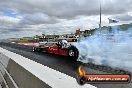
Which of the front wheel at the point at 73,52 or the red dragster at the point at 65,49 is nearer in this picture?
the front wheel at the point at 73,52

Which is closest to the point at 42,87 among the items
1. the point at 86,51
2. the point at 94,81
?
the point at 94,81

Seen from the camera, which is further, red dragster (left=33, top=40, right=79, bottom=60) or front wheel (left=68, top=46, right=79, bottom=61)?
red dragster (left=33, top=40, right=79, bottom=60)

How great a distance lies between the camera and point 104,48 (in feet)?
77.4

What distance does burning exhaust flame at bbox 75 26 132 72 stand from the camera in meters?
17.0

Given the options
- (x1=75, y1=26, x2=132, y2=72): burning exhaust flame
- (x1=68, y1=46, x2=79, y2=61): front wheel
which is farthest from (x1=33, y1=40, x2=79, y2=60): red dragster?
(x1=75, y1=26, x2=132, y2=72): burning exhaust flame

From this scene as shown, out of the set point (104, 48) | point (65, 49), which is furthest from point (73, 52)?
point (104, 48)

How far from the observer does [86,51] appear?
18.9 m

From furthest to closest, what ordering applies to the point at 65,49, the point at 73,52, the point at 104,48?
1. the point at 104,48
2. the point at 65,49
3. the point at 73,52

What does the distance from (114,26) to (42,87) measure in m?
18.2

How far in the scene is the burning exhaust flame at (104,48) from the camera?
17.0m

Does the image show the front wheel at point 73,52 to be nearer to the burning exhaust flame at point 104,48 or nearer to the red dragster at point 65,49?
the red dragster at point 65,49

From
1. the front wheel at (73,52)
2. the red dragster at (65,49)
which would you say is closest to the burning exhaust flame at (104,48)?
the front wheel at (73,52)

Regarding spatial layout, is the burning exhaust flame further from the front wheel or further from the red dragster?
the red dragster

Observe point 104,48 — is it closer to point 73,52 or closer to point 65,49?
point 65,49
